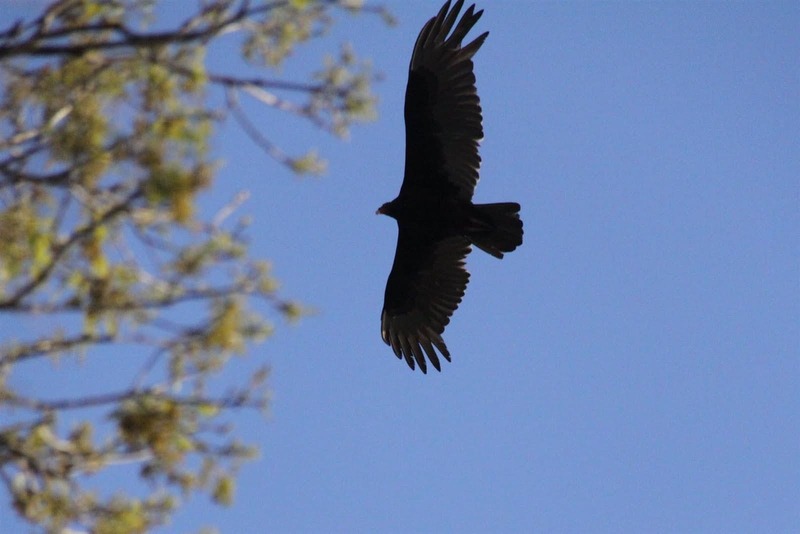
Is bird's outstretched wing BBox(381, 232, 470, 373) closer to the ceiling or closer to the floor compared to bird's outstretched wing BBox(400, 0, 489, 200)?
closer to the floor

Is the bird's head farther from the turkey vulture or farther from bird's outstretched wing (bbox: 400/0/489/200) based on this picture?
bird's outstretched wing (bbox: 400/0/489/200)

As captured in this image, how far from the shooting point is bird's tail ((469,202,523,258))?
861 centimetres

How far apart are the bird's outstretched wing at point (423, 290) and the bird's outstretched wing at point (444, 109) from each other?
0.79m

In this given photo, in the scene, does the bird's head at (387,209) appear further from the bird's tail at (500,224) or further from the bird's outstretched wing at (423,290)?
the bird's tail at (500,224)

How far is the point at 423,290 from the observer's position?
9414 mm

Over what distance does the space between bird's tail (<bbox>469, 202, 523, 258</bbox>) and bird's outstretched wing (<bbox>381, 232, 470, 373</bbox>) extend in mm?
528

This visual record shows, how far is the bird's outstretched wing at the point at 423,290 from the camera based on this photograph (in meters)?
9.26

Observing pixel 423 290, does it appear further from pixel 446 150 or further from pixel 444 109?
pixel 444 109

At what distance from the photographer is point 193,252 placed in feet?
17.2

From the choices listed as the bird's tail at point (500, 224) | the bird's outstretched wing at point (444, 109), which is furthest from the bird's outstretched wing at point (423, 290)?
the bird's outstretched wing at point (444, 109)

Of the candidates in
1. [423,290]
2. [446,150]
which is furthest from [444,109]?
[423,290]

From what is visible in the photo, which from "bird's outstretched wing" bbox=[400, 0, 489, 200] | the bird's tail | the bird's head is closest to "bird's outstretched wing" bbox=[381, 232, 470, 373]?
the bird's head

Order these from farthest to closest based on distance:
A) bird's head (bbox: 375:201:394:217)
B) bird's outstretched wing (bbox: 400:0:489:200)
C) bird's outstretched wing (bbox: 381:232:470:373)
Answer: bird's outstretched wing (bbox: 381:232:470:373) < bird's head (bbox: 375:201:394:217) < bird's outstretched wing (bbox: 400:0:489:200)

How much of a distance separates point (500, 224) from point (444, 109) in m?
1.19
